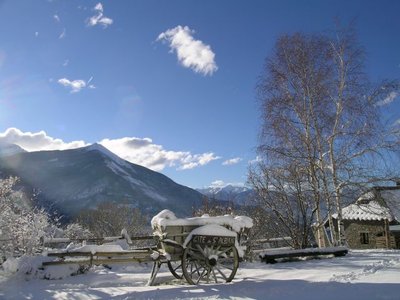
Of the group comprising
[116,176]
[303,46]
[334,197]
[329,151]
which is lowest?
[334,197]

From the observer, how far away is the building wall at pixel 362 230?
34.8m

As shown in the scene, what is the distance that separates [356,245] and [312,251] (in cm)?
2402

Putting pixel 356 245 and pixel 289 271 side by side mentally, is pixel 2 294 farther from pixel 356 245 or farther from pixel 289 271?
pixel 356 245

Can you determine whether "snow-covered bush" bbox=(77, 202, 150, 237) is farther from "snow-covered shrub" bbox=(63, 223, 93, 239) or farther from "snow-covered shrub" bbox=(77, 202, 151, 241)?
"snow-covered shrub" bbox=(63, 223, 93, 239)

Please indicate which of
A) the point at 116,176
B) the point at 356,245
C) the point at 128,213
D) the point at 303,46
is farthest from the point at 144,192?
the point at 303,46

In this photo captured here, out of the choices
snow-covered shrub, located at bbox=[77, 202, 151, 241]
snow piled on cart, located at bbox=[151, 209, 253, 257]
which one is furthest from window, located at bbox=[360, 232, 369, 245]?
snow piled on cart, located at bbox=[151, 209, 253, 257]

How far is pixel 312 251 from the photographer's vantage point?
46.1 ft

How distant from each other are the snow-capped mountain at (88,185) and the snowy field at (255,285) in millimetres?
109121

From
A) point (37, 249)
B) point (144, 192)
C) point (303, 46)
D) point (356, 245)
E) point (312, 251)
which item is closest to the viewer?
point (312, 251)

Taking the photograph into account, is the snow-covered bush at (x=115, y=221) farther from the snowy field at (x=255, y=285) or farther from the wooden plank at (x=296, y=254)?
the snowy field at (x=255, y=285)

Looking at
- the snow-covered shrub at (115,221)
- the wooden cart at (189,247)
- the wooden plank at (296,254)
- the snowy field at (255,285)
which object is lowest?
the snowy field at (255,285)

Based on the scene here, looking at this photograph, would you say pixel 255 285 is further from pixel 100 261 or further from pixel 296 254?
pixel 296 254

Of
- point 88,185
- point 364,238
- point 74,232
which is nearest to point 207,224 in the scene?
point 364,238

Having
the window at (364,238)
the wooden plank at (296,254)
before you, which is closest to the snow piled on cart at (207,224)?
the wooden plank at (296,254)
